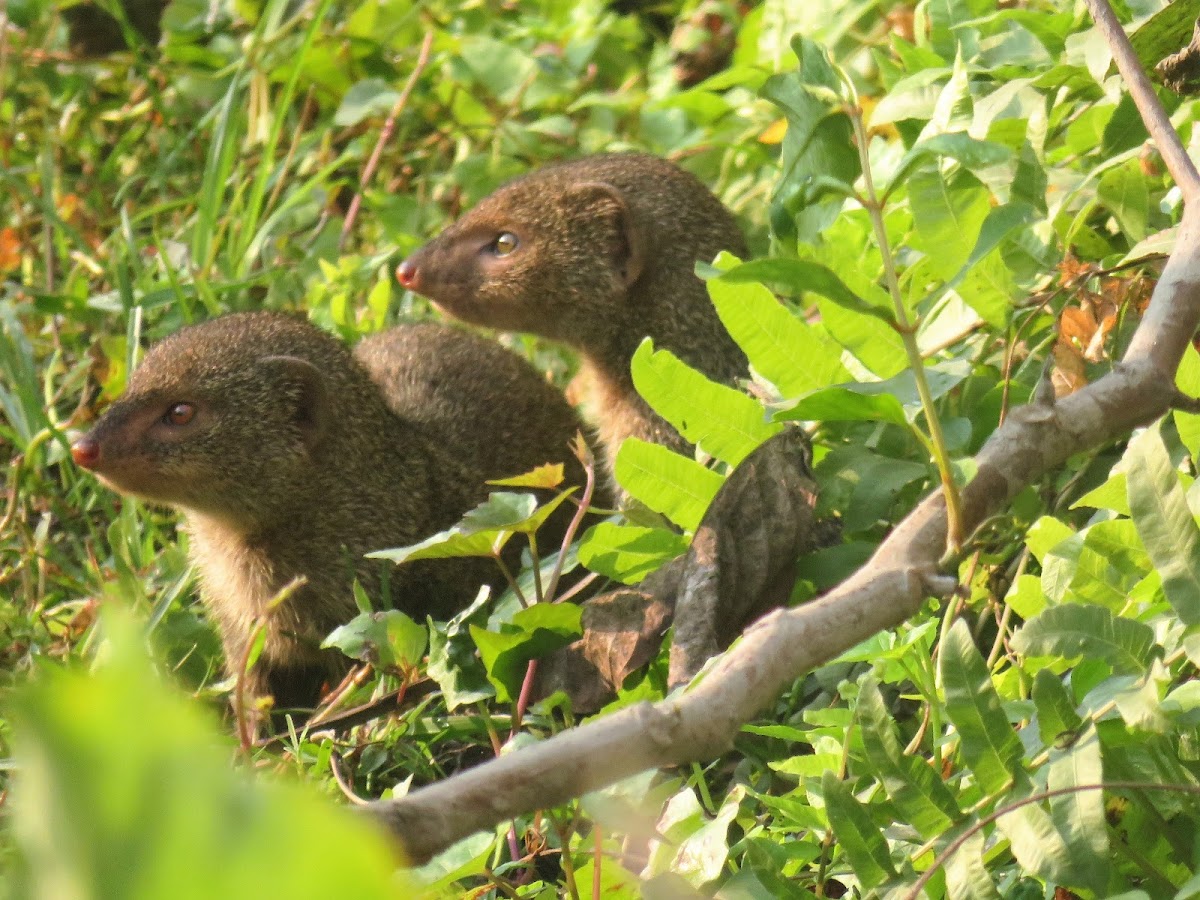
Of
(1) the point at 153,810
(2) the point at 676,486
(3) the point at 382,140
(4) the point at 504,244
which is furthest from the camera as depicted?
(3) the point at 382,140

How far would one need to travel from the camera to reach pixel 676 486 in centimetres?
254

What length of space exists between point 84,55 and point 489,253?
2393mm

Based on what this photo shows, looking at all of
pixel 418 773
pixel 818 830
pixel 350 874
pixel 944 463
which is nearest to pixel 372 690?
pixel 418 773

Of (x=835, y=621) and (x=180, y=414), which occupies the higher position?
(x=835, y=621)

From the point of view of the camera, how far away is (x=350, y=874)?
52cm

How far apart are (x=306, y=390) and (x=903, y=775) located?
1.94 m

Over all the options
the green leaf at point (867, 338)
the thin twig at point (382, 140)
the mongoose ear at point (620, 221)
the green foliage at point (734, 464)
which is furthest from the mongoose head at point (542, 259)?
the green leaf at point (867, 338)

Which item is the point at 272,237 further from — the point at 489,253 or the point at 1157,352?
the point at 1157,352

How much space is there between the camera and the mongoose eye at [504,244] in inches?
157

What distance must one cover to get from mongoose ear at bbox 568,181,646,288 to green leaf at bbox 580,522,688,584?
1.41 metres

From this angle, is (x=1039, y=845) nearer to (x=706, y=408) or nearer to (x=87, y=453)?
(x=706, y=408)

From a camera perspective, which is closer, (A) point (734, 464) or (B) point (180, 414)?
(A) point (734, 464)

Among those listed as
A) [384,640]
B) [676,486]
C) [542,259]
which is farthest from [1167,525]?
[542,259]

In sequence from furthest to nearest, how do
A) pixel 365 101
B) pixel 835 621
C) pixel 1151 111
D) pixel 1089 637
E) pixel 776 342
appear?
pixel 365 101 → pixel 776 342 → pixel 1151 111 → pixel 1089 637 → pixel 835 621
